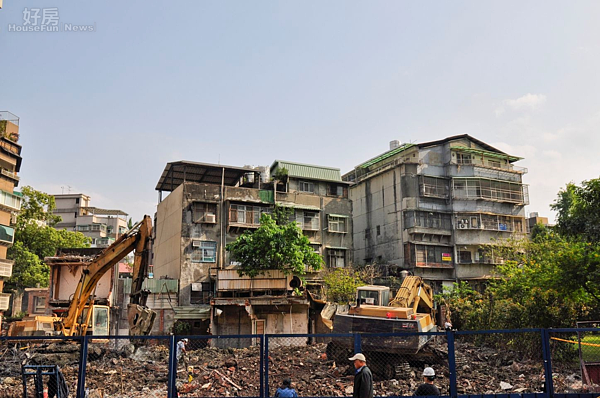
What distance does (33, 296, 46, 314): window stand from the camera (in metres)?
51.4

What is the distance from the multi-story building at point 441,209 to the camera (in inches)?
1874

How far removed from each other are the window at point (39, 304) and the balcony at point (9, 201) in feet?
47.7

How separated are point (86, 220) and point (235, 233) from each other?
54.8m

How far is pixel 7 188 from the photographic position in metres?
40.7

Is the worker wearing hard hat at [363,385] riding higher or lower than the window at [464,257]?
lower

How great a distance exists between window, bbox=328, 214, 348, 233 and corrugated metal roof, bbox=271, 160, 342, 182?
354 centimetres

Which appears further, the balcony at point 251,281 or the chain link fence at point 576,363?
the balcony at point 251,281

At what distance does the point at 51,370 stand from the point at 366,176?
43605 mm

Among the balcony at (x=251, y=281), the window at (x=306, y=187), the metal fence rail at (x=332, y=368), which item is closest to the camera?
the metal fence rail at (x=332, y=368)

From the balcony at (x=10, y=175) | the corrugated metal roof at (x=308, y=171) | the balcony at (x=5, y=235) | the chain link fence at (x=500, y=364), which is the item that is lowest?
the chain link fence at (x=500, y=364)

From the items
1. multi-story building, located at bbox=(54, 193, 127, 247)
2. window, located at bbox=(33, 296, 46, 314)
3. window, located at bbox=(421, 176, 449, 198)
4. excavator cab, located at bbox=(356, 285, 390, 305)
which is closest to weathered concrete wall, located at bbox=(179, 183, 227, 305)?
excavator cab, located at bbox=(356, 285, 390, 305)

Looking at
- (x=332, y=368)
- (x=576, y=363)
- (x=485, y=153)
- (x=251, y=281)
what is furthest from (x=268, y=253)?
(x=485, y=153)

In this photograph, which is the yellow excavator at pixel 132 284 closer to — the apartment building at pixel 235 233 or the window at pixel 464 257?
the apartment building at pixel 235 233

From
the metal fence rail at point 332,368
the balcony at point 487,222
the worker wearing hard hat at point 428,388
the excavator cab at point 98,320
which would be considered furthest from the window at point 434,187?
the worker wearing hard hat at point 428,388
